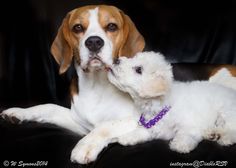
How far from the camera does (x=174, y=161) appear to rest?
2131mm

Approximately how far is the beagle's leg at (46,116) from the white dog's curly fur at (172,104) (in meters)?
0.54

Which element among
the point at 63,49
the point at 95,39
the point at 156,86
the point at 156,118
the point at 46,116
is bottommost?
the point at 46,116

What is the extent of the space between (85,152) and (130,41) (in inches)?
34.9

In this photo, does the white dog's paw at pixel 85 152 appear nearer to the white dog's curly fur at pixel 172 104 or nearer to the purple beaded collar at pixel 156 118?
the white dog's curly fur at pixel 172 104

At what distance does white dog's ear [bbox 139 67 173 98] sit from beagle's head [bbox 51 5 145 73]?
337mm

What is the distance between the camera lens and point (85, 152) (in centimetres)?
232

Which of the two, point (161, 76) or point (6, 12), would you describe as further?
point (6, 12)

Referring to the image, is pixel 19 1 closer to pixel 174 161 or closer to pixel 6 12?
pixel 6 12

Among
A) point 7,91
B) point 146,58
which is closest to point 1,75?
point 7,91

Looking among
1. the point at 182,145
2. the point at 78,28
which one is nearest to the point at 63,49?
the point at 78,28

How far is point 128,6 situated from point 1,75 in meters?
1.03

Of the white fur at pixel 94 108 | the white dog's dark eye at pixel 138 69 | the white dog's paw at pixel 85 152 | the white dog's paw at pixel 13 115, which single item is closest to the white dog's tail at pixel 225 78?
the white fur at pixel 94 108

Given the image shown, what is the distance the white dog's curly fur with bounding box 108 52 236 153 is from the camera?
2.40 m

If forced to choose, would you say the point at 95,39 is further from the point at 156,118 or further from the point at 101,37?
the point at 156,118
